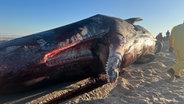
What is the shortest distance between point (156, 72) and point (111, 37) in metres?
2.05

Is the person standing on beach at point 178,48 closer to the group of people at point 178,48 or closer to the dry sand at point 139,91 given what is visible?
the group of people at point 178,48

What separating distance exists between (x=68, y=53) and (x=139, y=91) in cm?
166

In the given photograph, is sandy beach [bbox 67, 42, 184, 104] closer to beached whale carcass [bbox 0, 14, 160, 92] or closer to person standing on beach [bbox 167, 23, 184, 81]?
person standing on beach [bbox 167, 23, 184, 81]

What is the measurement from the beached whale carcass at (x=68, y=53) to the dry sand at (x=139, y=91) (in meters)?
0.37

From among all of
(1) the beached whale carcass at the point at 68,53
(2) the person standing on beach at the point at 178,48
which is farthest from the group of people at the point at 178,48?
(1) the beached whale carcass at the point at 68,53

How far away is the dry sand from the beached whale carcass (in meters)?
0.37

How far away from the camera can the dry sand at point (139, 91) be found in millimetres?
4848

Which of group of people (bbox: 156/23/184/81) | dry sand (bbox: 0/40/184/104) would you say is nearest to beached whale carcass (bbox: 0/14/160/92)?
dry sand (bbox: 0/40/184/104)

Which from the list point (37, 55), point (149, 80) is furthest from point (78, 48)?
point (149, 80)

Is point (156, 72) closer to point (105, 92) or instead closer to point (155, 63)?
point (155, 63)

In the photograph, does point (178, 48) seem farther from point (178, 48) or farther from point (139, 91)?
point (139, 91)

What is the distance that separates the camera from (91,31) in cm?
611

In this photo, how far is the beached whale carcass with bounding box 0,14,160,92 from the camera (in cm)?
483

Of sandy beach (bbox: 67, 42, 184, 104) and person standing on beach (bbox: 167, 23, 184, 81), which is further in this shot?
person standing on beach (bbox: 167, 23, 184, 81)
